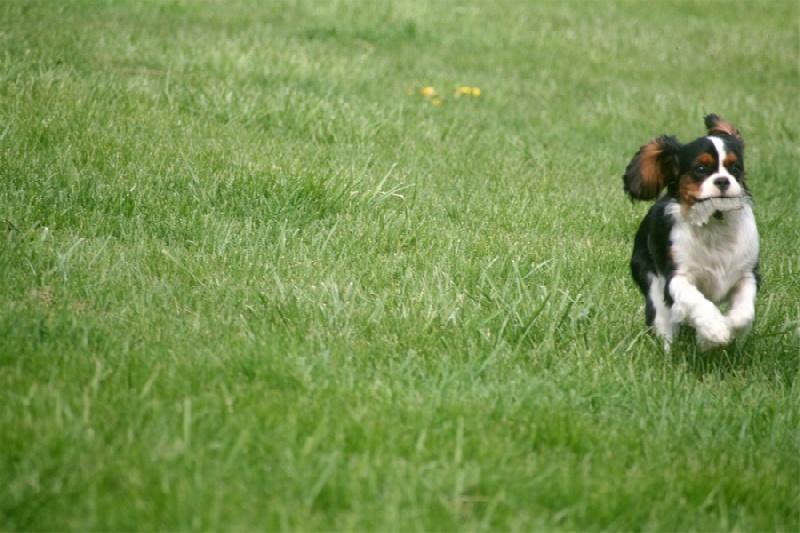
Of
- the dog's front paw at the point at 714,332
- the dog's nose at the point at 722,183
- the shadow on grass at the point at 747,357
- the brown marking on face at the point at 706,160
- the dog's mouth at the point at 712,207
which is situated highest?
the brown marking on face at the point at 706,160

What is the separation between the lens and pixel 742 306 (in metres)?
4.27

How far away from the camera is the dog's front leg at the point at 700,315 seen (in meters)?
4.09

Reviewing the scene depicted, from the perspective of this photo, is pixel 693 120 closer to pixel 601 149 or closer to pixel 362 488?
pixel 601 149

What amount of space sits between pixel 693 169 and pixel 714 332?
70 cm

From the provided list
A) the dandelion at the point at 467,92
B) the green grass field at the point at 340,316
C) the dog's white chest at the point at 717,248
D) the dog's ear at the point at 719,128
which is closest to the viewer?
the green grass field at the point at 340,316

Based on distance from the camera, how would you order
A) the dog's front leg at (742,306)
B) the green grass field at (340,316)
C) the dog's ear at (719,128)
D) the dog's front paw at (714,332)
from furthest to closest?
the dog's ear at (719,128), the dog's front leg at (742,306), the dog's front paw at (714,332), the green grass field at (340,316)

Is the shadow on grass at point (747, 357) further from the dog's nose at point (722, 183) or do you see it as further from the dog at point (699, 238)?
the dog's nose at point (722, 183)

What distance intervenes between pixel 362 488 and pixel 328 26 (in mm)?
8655

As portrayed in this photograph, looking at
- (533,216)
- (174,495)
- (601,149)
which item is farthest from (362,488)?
(601,149)

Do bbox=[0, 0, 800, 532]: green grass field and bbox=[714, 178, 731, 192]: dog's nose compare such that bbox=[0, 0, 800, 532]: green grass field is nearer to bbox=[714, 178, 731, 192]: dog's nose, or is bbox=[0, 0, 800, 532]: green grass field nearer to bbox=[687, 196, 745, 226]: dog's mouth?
bbox=[687, 196, 745, 226]: dog's mouth

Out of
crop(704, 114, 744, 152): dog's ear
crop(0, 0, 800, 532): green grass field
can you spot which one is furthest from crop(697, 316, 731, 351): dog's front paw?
crop(704, 114, 744, 152): dog's ear

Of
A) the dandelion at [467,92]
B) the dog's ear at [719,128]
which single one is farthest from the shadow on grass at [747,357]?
the dandelion at [467,92]

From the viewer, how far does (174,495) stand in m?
2.69

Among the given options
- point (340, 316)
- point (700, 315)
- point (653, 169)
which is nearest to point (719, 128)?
point (653, 169)
